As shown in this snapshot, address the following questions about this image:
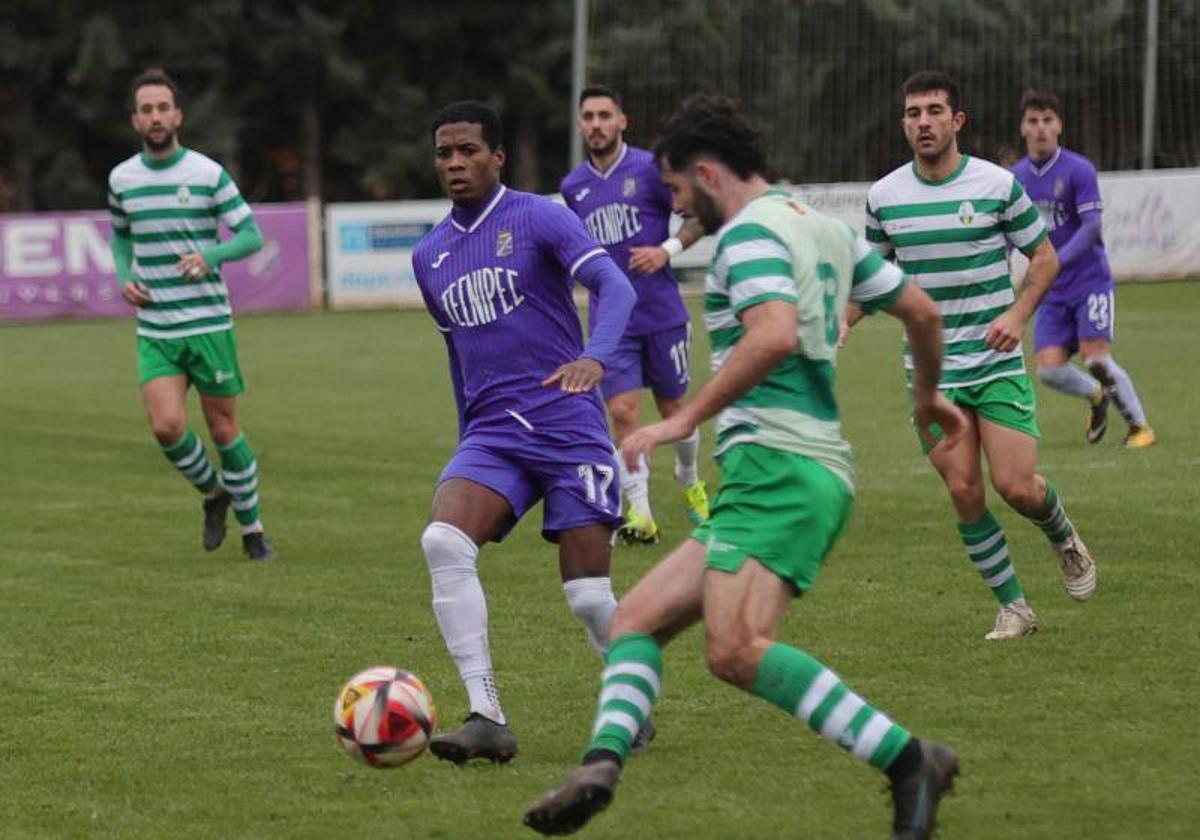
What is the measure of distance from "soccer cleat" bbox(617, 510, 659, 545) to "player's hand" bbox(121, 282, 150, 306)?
2796 mm

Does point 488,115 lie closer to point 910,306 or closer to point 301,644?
point 910,306

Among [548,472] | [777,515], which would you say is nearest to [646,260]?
[548,472]

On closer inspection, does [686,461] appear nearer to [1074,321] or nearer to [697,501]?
[697,501]

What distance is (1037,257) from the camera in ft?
27.6

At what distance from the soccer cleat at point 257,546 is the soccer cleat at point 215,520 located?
23 cm

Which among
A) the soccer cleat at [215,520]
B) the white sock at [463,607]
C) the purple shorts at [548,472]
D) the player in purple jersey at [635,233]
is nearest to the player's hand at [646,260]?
the player in purple jersey at [635,233]

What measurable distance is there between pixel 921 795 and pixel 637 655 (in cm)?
81

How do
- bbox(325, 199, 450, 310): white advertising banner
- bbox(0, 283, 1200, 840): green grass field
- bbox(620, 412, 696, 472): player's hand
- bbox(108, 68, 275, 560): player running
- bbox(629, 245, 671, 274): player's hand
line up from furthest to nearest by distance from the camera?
bbox(325, 199, 450, 310): white advertising banner → bbox(108, 68, 275, 560): player running → bbox(629, 245, 671, 274): player's hand → bbox(0, 283, 1200, 840): green grass field → bbox(620, 412, 696, 472): player's hand

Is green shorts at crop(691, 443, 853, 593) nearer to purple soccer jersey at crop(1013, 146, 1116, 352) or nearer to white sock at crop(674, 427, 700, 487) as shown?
white sock at crop(674, 427, 700, 487)

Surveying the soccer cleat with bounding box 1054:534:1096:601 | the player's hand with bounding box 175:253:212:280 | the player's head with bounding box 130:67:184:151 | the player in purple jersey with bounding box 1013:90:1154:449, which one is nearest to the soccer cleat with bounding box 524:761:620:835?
the soccer cleat with bounding box 1054:534:1096:601

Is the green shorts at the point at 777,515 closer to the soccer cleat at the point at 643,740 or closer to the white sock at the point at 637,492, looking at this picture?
the soccer cleat at the point at 643,740

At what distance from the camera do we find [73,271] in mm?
35125

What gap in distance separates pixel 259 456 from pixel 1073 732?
420 inches

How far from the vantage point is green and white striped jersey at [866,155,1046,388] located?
8500 mm
